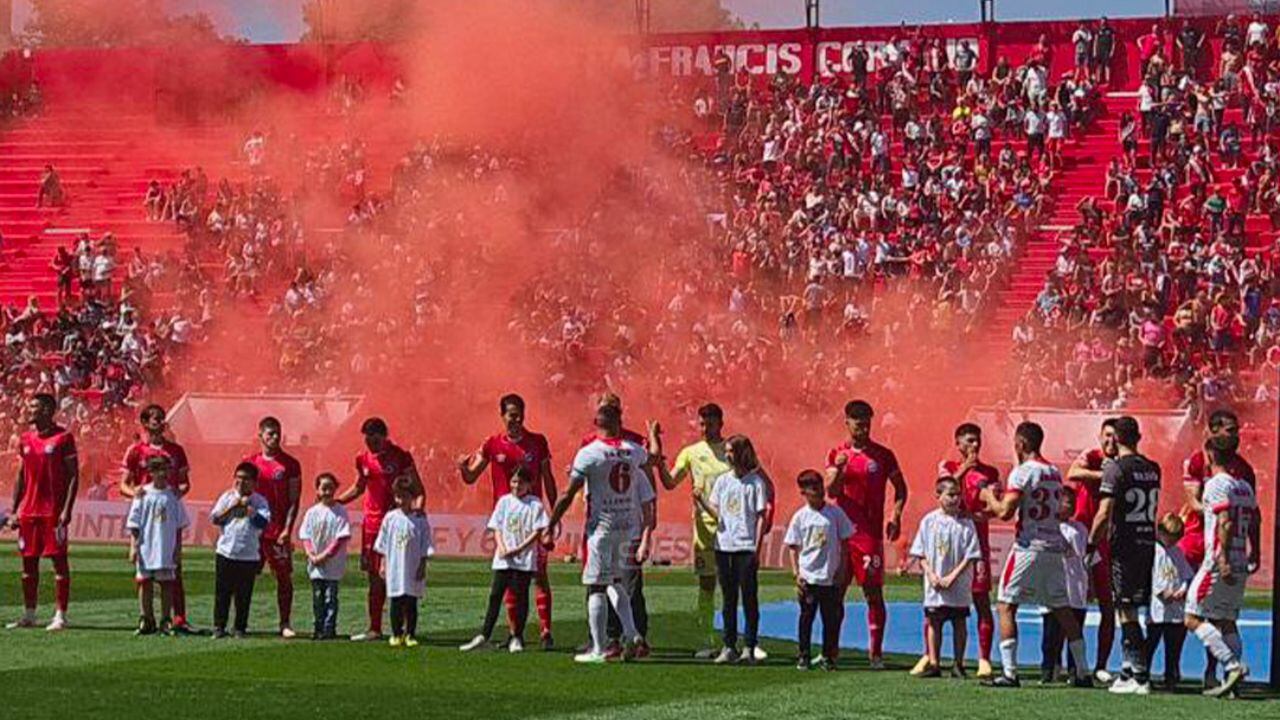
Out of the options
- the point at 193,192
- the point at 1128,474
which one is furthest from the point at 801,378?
the point at 1128,474

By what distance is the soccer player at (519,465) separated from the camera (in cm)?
1964

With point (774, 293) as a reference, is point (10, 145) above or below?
above

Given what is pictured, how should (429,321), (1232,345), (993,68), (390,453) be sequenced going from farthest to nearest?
(993,68), (429,321), (1232,345), (390,453)

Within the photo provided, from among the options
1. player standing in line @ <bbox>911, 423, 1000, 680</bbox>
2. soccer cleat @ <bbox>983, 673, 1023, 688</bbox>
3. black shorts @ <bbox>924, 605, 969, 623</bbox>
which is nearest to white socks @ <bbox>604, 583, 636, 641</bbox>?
player standing in line @ <bbox>911, 423, 1000, 680</bbox>

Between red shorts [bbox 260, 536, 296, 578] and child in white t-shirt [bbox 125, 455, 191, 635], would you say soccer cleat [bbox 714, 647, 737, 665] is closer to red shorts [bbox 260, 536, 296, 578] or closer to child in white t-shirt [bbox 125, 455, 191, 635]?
red shorts [bbox 260, 536, 296, 578]

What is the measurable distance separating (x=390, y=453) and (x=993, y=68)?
2976cm

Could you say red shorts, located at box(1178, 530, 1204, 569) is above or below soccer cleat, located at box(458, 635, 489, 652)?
above

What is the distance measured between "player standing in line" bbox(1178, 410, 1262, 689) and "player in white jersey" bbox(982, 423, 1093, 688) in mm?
995

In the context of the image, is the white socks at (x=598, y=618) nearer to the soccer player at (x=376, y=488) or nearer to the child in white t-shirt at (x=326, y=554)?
the soccer player at (x=376, y=488)

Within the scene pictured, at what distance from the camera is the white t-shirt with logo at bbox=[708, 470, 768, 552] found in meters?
18.7

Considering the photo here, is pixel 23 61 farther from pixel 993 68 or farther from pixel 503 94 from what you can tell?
pixel 993 68

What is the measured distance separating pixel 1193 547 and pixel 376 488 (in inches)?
263

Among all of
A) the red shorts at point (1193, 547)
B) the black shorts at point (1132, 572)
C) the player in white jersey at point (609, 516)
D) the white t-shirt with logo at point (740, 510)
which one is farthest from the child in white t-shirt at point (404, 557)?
the red shorts at point (1193, 547)

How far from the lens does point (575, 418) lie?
134 ft
